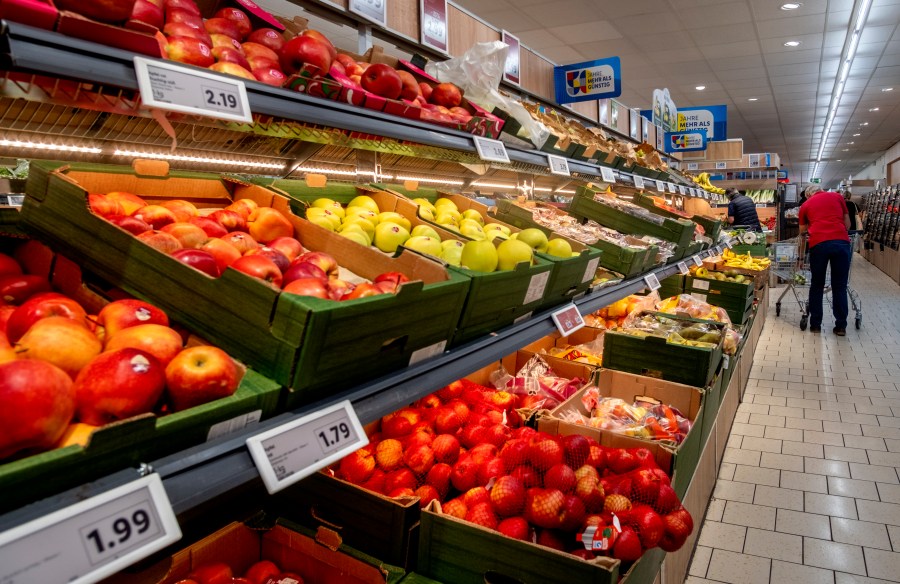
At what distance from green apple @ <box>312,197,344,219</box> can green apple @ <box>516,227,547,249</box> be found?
0.65 metres

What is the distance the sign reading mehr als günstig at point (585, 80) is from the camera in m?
4.38

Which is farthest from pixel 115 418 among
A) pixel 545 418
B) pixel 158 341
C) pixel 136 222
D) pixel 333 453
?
pixel 545 418

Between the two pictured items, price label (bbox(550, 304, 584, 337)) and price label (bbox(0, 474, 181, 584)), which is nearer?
price label (bbox(0, 474, 181, 584))

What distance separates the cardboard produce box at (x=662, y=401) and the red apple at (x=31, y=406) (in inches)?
63.4

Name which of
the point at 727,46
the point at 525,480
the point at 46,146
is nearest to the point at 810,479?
the point at 525,480

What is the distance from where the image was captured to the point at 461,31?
3303 mm

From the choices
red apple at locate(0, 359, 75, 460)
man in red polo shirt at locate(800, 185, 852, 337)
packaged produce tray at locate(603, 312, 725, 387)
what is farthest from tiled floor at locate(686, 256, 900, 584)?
red apple at locate(0, 359, 75, 460)

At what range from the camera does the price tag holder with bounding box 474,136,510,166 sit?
1850mm

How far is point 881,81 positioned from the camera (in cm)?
1119

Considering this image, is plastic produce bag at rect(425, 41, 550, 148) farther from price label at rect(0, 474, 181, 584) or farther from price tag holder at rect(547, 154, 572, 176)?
price label at rect(0, 474, 181, 584)

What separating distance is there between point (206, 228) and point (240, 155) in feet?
2.17

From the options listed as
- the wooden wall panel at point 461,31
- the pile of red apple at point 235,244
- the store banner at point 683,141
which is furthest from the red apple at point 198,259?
the store banner at point 683,141

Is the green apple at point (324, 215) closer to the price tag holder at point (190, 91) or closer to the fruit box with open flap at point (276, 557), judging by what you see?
the price tag holder at point (190, 91)

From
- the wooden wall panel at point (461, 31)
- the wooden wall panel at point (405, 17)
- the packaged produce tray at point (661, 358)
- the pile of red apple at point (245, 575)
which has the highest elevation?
the wooden wall panel at point (461, 31)
